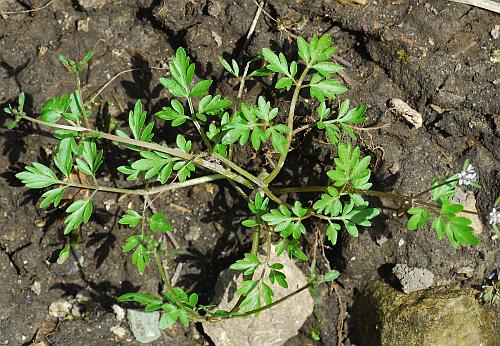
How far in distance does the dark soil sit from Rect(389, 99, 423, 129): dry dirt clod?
51 millimetres

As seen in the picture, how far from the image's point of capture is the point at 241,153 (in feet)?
12.2

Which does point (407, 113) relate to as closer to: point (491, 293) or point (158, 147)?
point (491, 293)

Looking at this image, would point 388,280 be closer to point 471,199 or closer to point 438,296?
point 438,296

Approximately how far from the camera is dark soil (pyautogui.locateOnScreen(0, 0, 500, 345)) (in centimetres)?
348

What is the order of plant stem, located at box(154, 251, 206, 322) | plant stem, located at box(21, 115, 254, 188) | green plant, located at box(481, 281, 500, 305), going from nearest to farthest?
plant stem, located at box(21, 115, 254, 188) < plant stem, located at box(154, 251, 206, 322) < green plant, located at box(481, 281, 500, 305)

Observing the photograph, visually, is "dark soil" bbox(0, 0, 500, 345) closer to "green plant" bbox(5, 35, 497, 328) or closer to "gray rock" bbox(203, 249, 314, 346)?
"gray rock" bbox(203, 249, 314, 346)

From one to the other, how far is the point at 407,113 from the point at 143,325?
219cm

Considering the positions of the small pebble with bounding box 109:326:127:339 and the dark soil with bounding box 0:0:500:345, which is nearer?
the dark soil with bounding box 0:0:500:345

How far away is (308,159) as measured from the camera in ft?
12.0

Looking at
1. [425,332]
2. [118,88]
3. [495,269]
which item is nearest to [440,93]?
[495,269]

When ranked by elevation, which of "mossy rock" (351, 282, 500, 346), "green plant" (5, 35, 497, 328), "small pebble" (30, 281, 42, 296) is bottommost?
"small pebble" (30, 281, 42, 296)

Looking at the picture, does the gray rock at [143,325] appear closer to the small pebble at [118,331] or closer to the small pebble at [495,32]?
the small pebble at [118,331]

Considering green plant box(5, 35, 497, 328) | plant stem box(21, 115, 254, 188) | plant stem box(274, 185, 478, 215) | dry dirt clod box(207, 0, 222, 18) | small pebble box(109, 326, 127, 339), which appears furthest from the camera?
small pebble box(109, 326, 127, 339)

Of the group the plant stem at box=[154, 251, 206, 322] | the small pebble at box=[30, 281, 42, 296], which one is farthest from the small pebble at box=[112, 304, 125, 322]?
the plant stem at box=[154, 251, 206, 322]
